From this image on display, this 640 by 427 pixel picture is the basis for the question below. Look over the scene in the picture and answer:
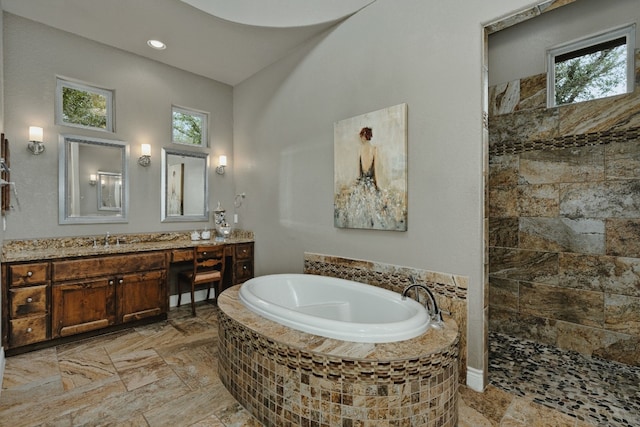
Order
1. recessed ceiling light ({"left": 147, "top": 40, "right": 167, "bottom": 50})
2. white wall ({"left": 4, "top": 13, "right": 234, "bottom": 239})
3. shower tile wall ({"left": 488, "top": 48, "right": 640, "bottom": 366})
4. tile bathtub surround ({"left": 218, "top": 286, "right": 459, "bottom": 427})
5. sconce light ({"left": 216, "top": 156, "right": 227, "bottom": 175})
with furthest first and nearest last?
1. sconce light ({"left": 216, "top": 156, "right": 227, "bottom": 175})
2. recessed ceiling light ({"left": 147, "top": 40, "right": 167, "bottom": 50})
3. white wall ({"left": 4, "top": 13, "right": 234, "bottom": 239})
4. shower tile wall ({"left": 488, "top": 48, "right": 640, "bottom": 366})
5. tile bathtub surround ({"left": 218, "top": 286, "right": 459, "bottom": 427})

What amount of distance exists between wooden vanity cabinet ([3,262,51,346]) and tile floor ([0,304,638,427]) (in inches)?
7.0

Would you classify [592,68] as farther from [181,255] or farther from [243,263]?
[181,255]

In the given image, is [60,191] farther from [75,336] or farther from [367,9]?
[367,9]

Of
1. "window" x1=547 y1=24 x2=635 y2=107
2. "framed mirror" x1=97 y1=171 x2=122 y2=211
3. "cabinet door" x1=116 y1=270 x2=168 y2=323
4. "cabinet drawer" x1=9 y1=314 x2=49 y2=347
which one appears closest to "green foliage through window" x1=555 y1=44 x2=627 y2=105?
"window" x1=547 y1=24 x2=635 y2=107

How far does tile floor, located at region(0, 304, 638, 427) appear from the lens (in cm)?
181

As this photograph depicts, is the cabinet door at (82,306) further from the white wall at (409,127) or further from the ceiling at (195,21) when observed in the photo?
the ceiling at (195,21)

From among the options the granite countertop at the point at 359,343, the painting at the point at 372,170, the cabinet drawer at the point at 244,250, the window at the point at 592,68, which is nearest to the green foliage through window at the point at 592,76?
the window at the point at 592,68

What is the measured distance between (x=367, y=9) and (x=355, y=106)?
854mm

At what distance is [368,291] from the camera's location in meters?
2.41

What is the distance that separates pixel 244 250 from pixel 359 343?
2742mm

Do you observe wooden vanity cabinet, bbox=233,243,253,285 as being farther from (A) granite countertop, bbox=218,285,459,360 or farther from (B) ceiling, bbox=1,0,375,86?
(B) ceiling, bbox=1,0,375,86

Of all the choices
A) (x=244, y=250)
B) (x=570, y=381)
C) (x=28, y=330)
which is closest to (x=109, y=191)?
(x=28, y=330)

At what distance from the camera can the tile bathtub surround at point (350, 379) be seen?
1.48 metres

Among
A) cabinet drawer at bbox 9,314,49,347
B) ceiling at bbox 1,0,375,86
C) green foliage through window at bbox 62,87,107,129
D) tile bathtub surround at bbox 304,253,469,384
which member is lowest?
cabinet drawer at bbox 9,314,49,347
